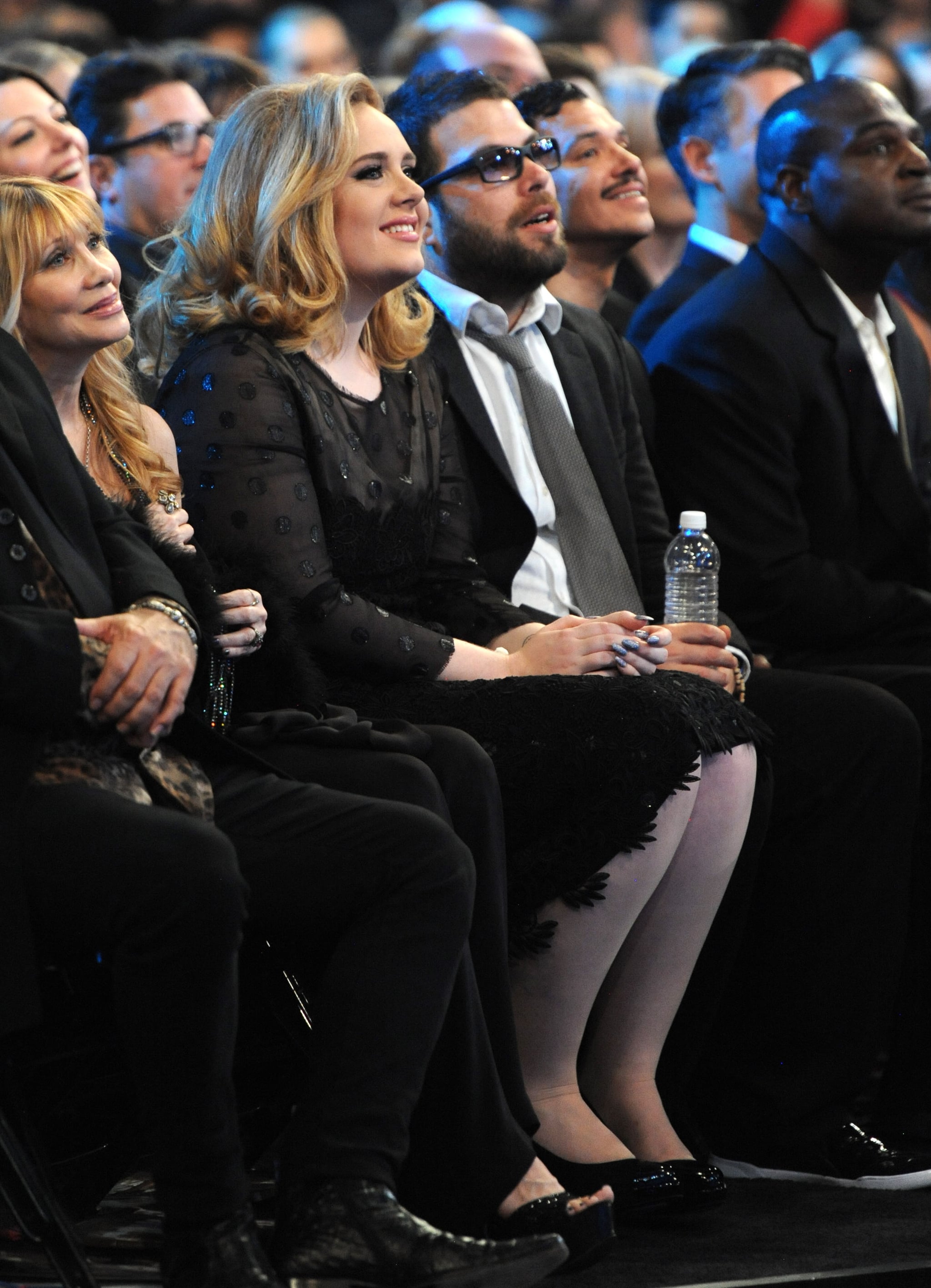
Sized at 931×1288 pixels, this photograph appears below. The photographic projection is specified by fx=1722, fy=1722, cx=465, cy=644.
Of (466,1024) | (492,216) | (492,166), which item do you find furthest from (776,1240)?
(492,166)

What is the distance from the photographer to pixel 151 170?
4.41 metres

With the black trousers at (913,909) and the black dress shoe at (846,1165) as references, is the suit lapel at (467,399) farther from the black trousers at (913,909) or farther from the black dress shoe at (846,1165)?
the black dress shoe at (846,1165)

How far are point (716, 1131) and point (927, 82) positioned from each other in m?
5.42

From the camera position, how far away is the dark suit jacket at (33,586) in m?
1.95

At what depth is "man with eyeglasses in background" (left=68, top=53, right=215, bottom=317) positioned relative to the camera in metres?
4.37

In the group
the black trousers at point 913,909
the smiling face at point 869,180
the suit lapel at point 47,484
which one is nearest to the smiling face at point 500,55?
the smiling face at point 869,180

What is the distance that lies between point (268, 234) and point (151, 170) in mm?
1536

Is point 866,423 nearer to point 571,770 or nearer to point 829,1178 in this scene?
point 571,770

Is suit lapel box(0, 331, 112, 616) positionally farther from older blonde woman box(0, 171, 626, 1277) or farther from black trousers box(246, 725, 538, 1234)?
black trousers box(246, 725, 538, 1234)

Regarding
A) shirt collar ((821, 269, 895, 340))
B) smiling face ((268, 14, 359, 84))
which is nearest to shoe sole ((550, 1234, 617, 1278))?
shirt collar ((821, 269, 895, 340))

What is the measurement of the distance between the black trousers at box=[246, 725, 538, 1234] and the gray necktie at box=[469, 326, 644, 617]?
901mm

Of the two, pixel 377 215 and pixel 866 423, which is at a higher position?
pixel 377 215

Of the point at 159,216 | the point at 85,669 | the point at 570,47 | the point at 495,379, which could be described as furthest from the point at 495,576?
the point at 570,47

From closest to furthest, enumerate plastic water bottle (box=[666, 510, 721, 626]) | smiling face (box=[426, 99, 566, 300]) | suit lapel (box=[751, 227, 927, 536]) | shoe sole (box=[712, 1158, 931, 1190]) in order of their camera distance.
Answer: shoe sole (box=[712, 1158, 931, 1190]) → plastic water bottle (box=[666, 510, 721, 626]) → smiling face (box=[426, 99, 566, 300]) → suit lapel (box=[751, 227, 927, 536])
